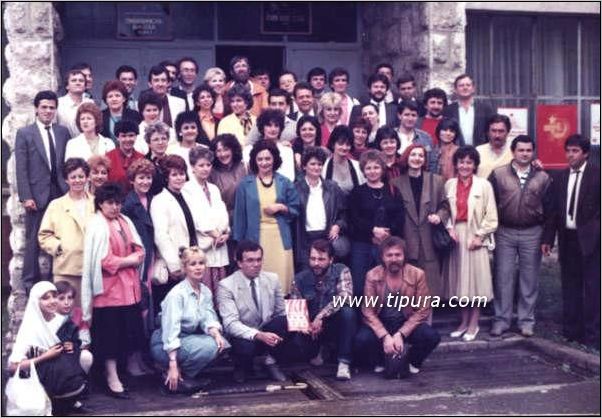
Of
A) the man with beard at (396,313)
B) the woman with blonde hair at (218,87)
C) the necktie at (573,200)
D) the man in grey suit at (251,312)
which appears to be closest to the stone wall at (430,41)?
the necktie at (573,200)

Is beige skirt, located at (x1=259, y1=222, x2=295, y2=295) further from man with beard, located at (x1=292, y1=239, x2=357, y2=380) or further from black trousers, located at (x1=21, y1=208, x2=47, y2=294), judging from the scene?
black trousers, located at (x1=21, y1=208, x2=47, y2=294)

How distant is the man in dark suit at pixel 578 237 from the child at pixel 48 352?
14.3ft

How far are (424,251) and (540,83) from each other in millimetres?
4473

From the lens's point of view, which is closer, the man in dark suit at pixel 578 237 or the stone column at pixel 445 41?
the man in dark suit at pixel 578 237

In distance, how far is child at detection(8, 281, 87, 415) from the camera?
22.9 feet

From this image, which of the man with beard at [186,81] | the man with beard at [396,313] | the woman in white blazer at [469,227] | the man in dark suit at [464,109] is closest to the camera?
the man with beard at [396,313]

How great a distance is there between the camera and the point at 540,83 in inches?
490

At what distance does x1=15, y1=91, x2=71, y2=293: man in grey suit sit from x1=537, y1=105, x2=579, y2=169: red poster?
6169 millimetres

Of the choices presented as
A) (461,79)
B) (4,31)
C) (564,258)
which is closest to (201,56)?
(4,31)

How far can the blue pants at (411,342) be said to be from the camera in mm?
8109

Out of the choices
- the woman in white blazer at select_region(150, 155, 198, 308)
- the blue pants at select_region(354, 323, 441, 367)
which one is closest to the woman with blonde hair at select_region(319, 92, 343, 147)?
the woman in white blazer at select_region(150, 155, 198, 308)

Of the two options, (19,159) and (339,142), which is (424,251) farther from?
(19,159)

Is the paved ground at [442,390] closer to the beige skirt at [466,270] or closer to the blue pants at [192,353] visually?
the blue pants at [192,353]

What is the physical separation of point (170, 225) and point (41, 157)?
140 cm
